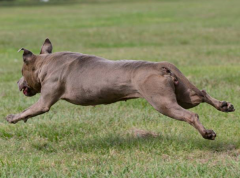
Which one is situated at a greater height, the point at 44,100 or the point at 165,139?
the point at 44,100

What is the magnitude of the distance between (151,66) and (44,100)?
4.85ft

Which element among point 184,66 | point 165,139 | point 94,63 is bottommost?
point 184,66

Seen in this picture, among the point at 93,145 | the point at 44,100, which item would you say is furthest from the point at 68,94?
the point at 93,145

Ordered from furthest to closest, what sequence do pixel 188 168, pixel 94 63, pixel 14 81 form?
pixel 14 81, pixel 94 63, pixel 188 168

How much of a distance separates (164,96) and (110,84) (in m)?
0.70

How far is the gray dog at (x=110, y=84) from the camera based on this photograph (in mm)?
5695

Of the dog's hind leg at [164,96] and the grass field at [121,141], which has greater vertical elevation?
the dog's hind leg at [164,96]

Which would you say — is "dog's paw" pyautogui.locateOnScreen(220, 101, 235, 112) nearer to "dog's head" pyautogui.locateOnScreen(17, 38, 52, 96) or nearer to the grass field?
the grass field

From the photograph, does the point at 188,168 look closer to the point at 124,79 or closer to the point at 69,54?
the point at 124,79

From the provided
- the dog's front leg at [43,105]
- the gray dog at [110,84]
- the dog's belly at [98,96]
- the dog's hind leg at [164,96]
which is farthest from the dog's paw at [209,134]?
the dog's front leg at [43,105]

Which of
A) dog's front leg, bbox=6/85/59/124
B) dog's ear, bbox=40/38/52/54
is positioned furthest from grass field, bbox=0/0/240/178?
dog's ear, bbox=40/38/52/54

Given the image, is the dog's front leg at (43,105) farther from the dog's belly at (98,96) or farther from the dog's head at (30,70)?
the dog's head at (30,70)

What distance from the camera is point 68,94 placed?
21.0 feet

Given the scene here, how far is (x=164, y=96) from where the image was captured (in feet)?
18.6
